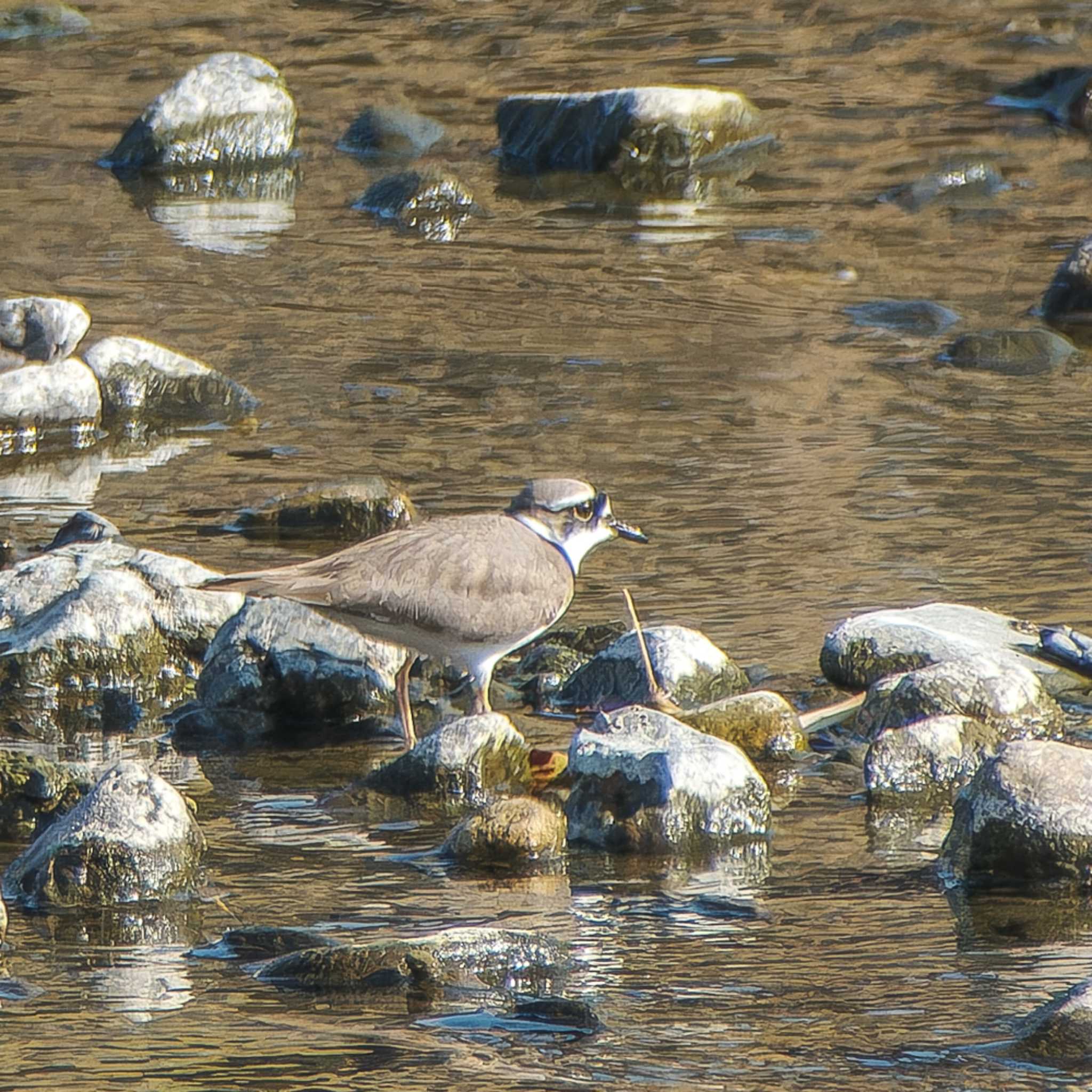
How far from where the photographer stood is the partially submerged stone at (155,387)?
1054 centimetres

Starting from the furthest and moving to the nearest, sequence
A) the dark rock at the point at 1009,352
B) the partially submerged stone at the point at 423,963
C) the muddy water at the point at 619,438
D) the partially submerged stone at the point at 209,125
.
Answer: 1. the partially submerged stone at the point at 209,125
2. the dark rock at the point at 1009,352
3. the partially submerged stone at the point at 423,963
4. the muddy water at the point at 619,438

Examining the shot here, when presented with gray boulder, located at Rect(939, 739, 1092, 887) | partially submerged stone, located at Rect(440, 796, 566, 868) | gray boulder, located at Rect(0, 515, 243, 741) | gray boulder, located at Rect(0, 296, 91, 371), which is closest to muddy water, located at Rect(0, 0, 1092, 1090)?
partially submerged stone, located at Rect(440, 796, 566, 868)

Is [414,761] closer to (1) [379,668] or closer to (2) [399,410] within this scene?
(1) [379,668]

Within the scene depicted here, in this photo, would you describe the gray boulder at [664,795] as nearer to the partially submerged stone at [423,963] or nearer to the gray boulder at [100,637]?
the partially submerged stone at [423,963]

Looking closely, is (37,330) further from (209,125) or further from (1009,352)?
(209,125)

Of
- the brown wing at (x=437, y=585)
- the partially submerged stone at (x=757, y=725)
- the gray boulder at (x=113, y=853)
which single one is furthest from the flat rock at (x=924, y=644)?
the gray boulder at (x=113, y=853)

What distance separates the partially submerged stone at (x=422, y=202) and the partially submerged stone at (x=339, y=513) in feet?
17.1

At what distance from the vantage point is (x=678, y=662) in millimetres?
7043

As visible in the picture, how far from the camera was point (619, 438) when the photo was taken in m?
10.0

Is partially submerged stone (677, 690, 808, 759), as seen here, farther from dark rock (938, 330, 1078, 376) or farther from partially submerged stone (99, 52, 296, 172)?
partially submerged stone (99, 52, 296, 172)

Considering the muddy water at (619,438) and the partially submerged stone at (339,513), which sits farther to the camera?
the partially submerged stone at (339,513)

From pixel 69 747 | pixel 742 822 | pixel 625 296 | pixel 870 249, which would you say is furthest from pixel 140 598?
pixel 870 249

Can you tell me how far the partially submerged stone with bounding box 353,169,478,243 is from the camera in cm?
1400

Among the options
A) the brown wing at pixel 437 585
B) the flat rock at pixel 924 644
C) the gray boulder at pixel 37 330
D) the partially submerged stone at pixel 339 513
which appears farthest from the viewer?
the gray boulder at pixel 37 330
